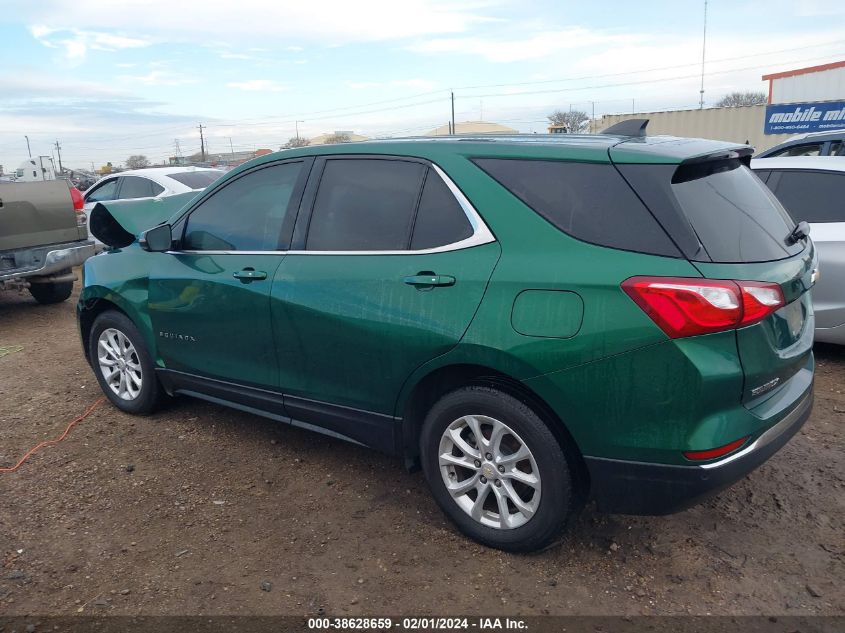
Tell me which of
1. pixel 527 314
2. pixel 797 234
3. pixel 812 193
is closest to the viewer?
pixel 527 314

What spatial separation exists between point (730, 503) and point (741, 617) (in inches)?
34.9

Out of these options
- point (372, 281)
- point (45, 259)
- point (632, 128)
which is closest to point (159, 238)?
point (372, 281)

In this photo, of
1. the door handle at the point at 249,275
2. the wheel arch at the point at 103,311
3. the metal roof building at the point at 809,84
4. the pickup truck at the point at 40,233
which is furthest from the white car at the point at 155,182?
the metal roof building at the point at 809,84

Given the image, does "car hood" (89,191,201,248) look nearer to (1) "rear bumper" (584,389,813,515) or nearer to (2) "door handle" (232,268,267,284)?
(2) "door handle" (232,268,267,284)

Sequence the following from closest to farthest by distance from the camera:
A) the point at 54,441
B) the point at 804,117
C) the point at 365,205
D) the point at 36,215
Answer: the point at 365,205
the point at 54,441
the point at 36,215
the point at 804,117

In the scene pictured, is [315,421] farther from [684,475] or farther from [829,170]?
[829,170]

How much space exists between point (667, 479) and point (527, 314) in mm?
801

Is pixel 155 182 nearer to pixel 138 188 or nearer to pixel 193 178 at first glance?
pixel 138 188

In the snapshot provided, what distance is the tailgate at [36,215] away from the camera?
23.6 ft

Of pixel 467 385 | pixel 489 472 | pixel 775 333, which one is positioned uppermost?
pixel 775 333

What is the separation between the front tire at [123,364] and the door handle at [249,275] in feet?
3.84

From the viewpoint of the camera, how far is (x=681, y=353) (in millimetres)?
2459

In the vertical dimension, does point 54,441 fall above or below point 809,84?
below

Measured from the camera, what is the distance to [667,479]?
258cm
